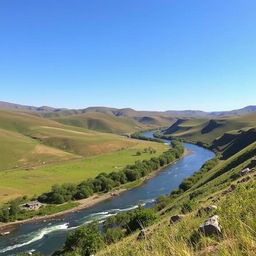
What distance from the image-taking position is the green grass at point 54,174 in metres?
111

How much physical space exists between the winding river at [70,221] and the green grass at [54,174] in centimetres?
2688

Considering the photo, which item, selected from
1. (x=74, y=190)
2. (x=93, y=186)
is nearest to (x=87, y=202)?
(x=74, y=190)

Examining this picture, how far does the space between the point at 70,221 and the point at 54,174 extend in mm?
60464

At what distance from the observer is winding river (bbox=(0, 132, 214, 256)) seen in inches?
2384

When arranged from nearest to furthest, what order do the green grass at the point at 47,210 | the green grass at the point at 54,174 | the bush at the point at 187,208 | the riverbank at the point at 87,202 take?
the bush at the point at 187,208
the riverbank at the point at 87,202
the green grass at the point at 47,210
the green grass at the point at 54,174

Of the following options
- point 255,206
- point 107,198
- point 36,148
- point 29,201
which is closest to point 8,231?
point 29,201

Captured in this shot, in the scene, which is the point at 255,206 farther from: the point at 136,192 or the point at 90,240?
the point at 136,192

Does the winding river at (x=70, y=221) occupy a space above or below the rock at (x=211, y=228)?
below

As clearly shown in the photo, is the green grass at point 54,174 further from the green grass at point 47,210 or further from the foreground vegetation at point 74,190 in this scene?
the green grass at point 47,210

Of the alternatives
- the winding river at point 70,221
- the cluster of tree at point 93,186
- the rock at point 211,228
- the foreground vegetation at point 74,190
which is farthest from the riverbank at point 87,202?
the rock at point 211,228

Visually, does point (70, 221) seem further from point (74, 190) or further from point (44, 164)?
point (44, 164)

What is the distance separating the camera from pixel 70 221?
76.8 m

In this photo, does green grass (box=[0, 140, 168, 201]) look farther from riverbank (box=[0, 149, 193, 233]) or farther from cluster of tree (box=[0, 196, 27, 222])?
riverbank (box=[0, 149, 193, 233])

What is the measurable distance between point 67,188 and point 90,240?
208ft
